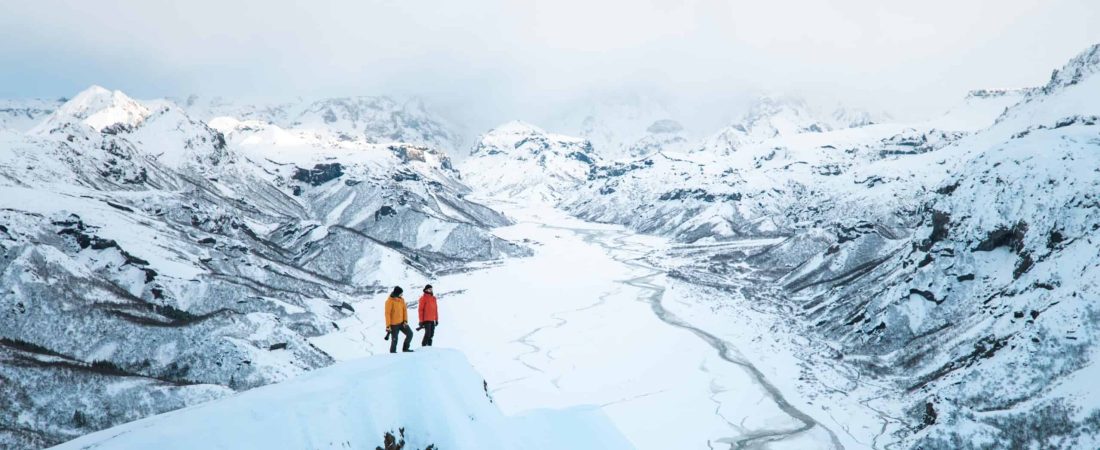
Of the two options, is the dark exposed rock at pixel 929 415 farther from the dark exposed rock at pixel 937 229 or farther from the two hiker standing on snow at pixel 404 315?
the dark exposed rock at pixel 937 229

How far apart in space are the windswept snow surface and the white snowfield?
38601 millimetres

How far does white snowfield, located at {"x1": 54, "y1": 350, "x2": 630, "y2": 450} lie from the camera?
19234mm

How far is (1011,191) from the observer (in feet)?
316

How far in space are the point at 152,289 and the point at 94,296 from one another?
2057 cm

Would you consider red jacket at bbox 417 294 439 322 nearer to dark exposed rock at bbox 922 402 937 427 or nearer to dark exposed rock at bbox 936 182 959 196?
dark exposed rock at bbox 922 402 937 427

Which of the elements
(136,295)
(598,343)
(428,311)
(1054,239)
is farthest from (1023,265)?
(136,295)

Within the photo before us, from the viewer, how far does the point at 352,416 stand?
21891 mm

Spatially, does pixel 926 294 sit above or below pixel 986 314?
below

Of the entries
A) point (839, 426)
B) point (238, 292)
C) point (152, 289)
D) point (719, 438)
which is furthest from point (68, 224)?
point (839, 426)

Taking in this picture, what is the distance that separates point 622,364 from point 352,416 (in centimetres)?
7336

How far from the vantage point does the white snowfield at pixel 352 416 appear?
19.2 meters

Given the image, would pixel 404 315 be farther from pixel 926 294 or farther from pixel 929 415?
pixel 926 294

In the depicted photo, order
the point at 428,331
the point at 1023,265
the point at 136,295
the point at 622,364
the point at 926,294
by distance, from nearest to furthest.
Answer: the point at 428,331
the point at 1023,265
the point at 622,364
the point at 926,294
the point at 136,295

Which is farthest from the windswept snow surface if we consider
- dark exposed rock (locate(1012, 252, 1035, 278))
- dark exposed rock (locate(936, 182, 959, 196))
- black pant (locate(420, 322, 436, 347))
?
dark exposed rock (locate(936, 182, 959, 196))
